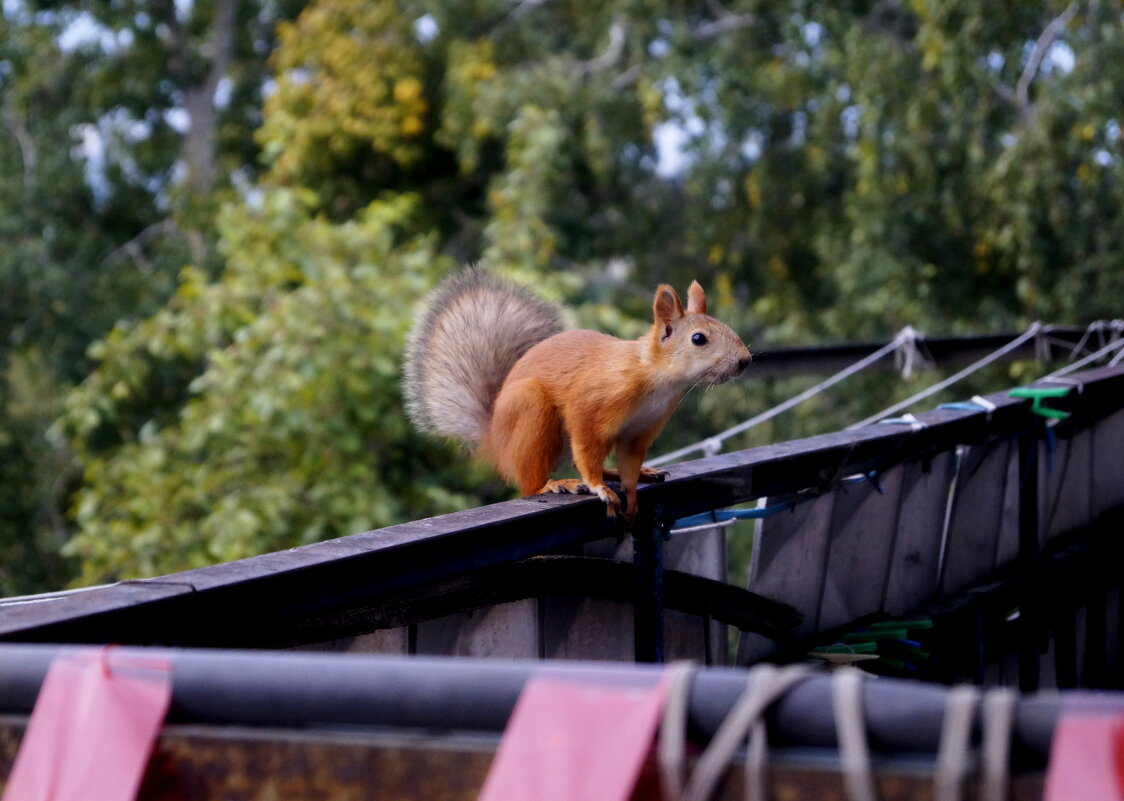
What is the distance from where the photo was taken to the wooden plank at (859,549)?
2.29 meters

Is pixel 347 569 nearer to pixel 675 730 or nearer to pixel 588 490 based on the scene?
pixel 675 730

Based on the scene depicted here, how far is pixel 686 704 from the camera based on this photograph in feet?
2.27

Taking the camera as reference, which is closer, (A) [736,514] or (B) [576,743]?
(B) [576,743]

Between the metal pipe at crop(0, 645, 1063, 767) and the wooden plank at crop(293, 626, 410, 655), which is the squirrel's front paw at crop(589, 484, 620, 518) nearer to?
the wooden plank at crop(293, 626, 410, 655)

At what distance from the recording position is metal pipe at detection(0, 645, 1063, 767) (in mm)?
656

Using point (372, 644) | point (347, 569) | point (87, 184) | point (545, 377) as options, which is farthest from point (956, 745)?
point (87, 184)

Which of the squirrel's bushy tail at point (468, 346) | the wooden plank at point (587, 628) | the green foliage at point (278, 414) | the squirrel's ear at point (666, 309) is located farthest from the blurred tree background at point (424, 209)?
the wooden plank at point (587, 628)

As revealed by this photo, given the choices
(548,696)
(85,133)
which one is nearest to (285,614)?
(548,696)

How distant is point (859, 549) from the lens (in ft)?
7.79

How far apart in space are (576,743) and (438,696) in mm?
82

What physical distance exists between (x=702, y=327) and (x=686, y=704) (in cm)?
190

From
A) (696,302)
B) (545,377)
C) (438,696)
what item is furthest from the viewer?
(696,302)

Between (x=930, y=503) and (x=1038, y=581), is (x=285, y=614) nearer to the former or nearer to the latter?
(x=930, y=503)

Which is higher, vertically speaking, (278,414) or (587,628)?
(278,414)
